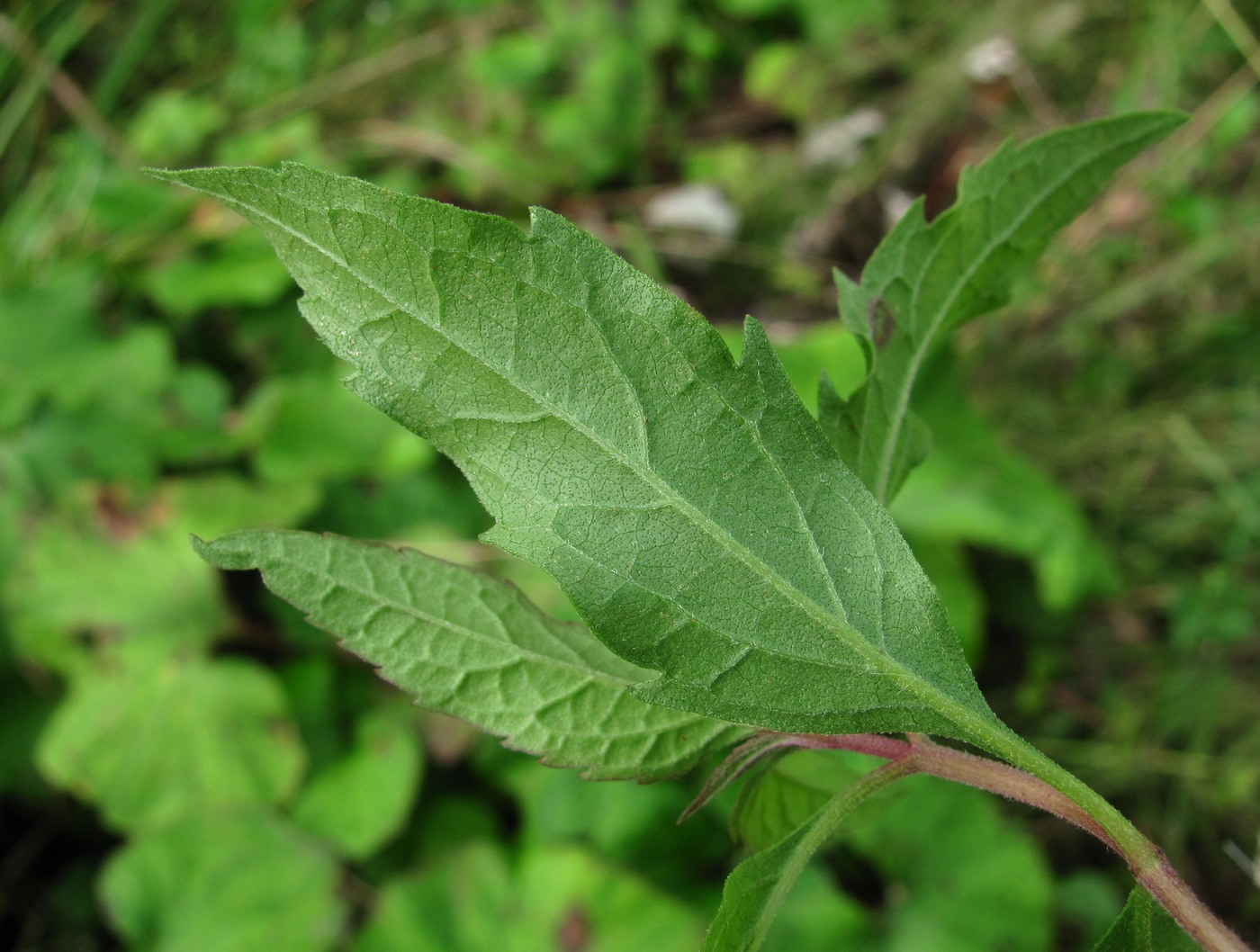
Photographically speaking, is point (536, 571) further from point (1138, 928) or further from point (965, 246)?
point (1138, 928)

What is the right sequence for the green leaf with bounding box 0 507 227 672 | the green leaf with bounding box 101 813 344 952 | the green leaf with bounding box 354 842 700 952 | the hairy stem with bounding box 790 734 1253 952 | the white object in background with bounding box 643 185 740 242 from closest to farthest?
1. the hairy stem with bounding box 790 734 1253 952
2. the green leaf with bounding box 354 842 700 952
3. the green leaf with bounding box 101 813 344 952
4. the green leaf with bounding box 0 507 227 672
5. the white object in background with bounding box 643 185 740 242

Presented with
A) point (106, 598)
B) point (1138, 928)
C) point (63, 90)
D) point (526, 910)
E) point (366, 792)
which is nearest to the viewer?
point (1138, 928)

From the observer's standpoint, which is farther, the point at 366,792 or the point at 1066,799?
the point at 366,792

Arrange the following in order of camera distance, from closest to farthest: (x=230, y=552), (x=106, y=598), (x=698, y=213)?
(x=230, y=552), (x=106, y=598), (x=698, y=213)

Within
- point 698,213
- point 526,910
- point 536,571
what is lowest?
point 526,910

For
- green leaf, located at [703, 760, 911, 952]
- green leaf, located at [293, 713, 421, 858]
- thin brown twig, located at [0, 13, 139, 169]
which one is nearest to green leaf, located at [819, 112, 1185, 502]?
green leaf, located at [703, 760, 911, 952]

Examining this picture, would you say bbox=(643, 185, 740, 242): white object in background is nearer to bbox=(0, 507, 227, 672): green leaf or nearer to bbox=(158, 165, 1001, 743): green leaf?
bbox=(0, 507, 227, 672): green leaf

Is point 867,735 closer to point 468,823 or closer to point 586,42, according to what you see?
point 468,823

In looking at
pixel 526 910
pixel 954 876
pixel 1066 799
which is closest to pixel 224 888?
pixel 526 910
